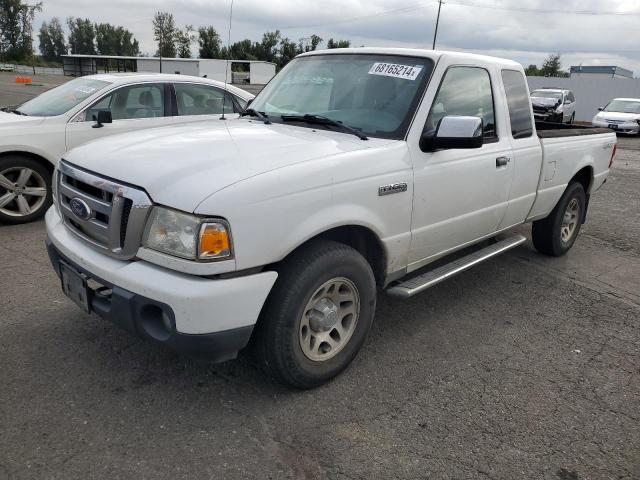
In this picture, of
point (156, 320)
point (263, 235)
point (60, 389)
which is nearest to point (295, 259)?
point (263, 235)

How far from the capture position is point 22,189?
5.86m

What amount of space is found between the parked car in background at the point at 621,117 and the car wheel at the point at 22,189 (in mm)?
20517

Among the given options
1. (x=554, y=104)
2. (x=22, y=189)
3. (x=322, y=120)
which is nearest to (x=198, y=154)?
(x=322, y=120)

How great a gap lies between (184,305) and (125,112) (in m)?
4.91

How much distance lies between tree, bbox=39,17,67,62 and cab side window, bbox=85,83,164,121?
14166 cm

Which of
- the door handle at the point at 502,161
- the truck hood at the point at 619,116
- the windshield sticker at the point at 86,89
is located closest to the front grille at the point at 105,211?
the door handle at the point at 502,161

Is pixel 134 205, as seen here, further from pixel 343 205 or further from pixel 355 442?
pixel 355 442

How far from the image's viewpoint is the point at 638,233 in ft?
22.4

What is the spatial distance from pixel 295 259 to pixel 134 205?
0.83 metres

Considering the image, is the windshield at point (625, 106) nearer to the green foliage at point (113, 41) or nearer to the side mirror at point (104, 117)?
the side mirror at point (104, 117)

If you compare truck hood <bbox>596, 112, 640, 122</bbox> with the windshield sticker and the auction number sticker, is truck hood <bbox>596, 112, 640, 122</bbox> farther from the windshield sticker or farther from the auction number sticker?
the auction number sticker

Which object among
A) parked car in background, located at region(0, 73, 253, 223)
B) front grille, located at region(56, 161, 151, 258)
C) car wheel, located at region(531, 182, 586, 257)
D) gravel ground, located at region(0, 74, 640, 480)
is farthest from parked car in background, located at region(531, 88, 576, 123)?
front grille, located at region(56, 161, 151, 258)

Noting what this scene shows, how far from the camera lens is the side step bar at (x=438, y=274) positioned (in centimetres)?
341

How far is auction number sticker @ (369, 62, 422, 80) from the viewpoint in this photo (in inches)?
140
